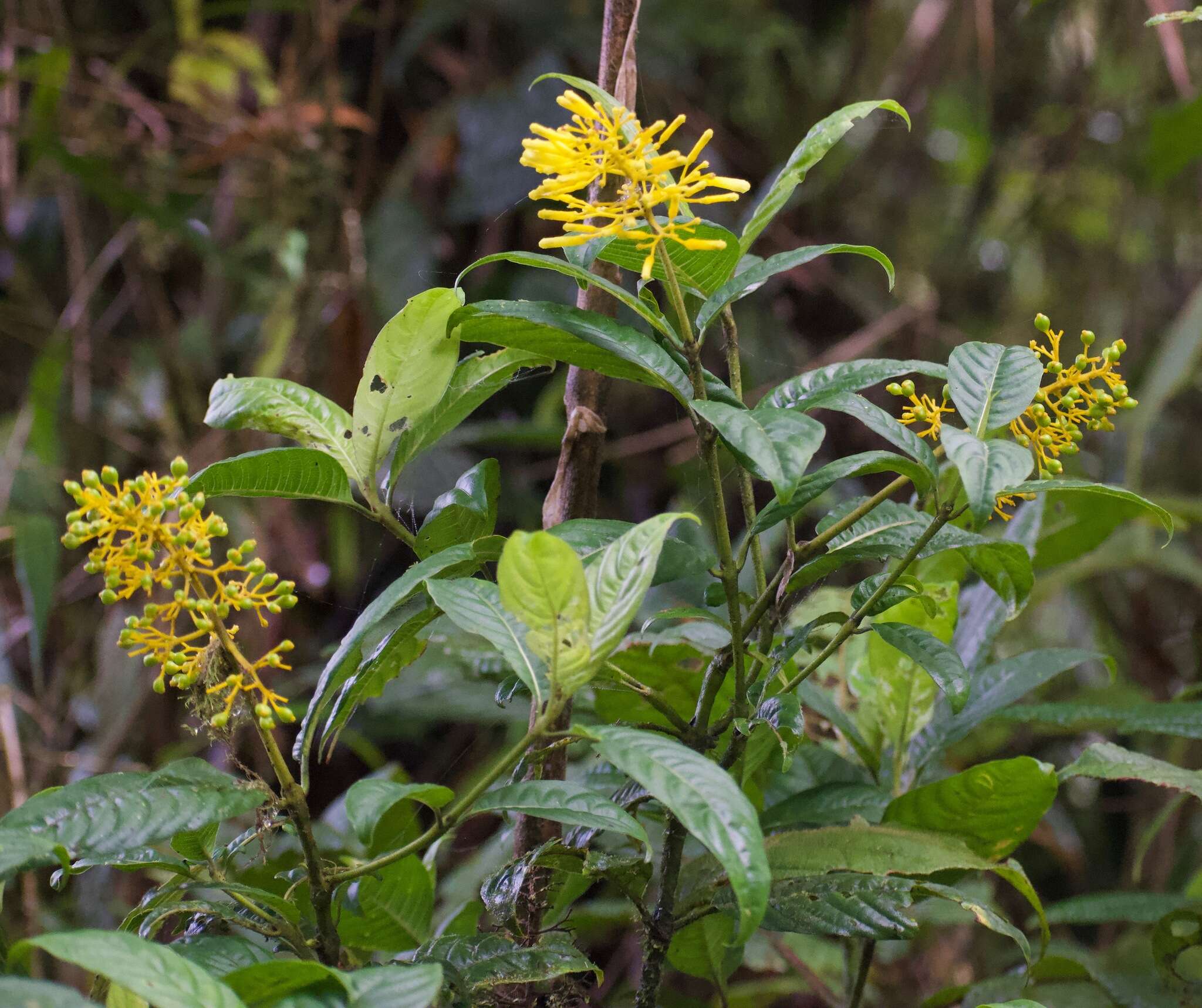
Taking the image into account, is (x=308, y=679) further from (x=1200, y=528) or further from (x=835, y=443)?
(x=1200, y=528)

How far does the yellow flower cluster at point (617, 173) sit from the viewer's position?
395 millimetres

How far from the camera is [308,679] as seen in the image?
1.17 m

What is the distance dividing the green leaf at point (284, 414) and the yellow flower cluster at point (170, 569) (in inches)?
2.4

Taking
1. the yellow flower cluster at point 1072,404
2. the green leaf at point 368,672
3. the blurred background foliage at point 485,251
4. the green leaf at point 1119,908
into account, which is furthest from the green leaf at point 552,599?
the blurred background foliage at point 485,251

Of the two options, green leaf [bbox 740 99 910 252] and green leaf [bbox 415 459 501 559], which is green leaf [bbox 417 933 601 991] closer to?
green leaf [bbox 415 459 501 559]

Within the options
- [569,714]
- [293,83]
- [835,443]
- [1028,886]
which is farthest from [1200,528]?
[293,83]

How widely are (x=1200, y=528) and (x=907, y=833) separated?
4.49ft

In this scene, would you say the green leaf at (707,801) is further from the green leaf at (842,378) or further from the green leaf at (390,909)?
the green leaf at (390,909)

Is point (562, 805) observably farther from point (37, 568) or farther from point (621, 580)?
point (37, 568)

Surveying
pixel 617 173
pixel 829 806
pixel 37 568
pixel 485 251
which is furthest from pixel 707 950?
pixel 485 251

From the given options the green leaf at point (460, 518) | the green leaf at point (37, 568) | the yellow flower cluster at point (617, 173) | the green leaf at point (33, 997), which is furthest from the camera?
the green leaf at point (37, 568)

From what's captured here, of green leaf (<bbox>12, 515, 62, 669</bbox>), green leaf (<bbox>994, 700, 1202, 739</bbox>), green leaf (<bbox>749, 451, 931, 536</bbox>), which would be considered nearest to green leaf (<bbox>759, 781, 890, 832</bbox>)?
green leaf (<bbox>994, 700, 1202, 739</bbox>)

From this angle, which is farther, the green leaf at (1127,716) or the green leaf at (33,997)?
the green leaf at (1127,716)

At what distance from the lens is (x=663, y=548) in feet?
1.49
